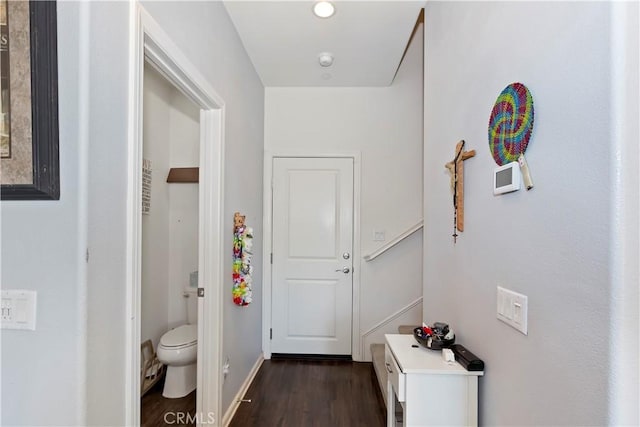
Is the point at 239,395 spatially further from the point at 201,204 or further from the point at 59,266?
the point at 59,266

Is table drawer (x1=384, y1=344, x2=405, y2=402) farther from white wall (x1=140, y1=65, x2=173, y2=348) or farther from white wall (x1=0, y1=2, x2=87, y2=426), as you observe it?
white wall (x1=140, y1=65, x2=173, y2=348)

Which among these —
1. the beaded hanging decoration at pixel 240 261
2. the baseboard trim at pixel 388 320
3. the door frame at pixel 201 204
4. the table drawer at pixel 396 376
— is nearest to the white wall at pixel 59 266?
the door frame at pixel 201 204

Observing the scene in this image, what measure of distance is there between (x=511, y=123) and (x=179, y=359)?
93.0 inches

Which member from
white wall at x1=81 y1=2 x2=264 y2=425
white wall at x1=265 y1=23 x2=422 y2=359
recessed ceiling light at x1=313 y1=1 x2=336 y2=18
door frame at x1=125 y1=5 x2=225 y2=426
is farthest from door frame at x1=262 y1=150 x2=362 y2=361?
white wall at x1=81 y1=2 x2=264 y2=425

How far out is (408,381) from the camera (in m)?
1.20

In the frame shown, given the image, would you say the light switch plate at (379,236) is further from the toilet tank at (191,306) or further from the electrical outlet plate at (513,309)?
the electrical outlet plate at (513,309)

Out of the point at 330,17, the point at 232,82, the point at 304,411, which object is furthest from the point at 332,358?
the point at 330,17

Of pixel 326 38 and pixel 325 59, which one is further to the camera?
pixel 325 59

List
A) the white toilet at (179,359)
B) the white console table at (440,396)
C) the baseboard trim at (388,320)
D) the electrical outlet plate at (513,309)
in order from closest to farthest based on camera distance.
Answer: the electrical outlet plate at (513,309), the white console table at (440,396), the white toilet at (179,359), the baseboard trim at (388,320)

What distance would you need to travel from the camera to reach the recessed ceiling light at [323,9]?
73.0 inches

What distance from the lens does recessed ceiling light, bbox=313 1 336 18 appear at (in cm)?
185

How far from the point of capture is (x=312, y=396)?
7.62 ft

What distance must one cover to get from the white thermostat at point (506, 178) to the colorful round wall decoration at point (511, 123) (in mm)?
26

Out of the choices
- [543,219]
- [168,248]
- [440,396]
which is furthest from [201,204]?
[543,219]
